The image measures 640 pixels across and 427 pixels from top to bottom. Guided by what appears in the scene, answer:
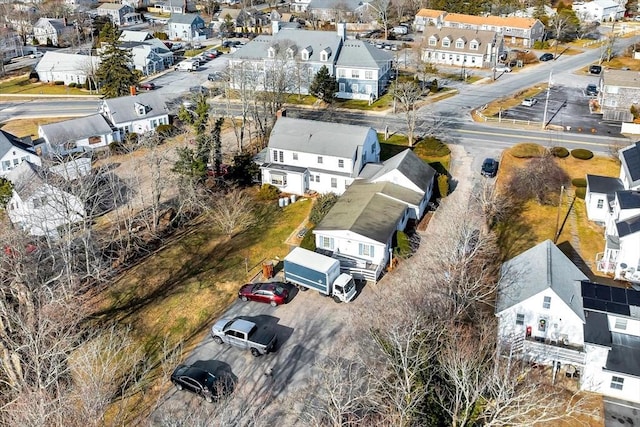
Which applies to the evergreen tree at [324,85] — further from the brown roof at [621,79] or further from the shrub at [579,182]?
the brown roof at [621,79]

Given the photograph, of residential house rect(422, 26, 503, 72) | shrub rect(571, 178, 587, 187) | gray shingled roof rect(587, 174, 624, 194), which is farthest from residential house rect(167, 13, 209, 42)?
gray shingled roof rect(587, 174, 624, 194)

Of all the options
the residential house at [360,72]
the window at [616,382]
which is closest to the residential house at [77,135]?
the residential house at [360,72]

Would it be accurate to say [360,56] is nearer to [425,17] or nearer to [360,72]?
[360,72]

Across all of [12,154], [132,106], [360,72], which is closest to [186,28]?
[360,72]

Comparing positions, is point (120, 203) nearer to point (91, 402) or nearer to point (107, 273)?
Result: point (107, 273)

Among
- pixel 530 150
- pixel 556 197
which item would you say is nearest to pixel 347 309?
pixel 556 197

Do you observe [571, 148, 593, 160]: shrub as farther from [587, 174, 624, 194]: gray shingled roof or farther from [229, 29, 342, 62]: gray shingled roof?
[229, 29, 342, 62]: gray shingled roof
